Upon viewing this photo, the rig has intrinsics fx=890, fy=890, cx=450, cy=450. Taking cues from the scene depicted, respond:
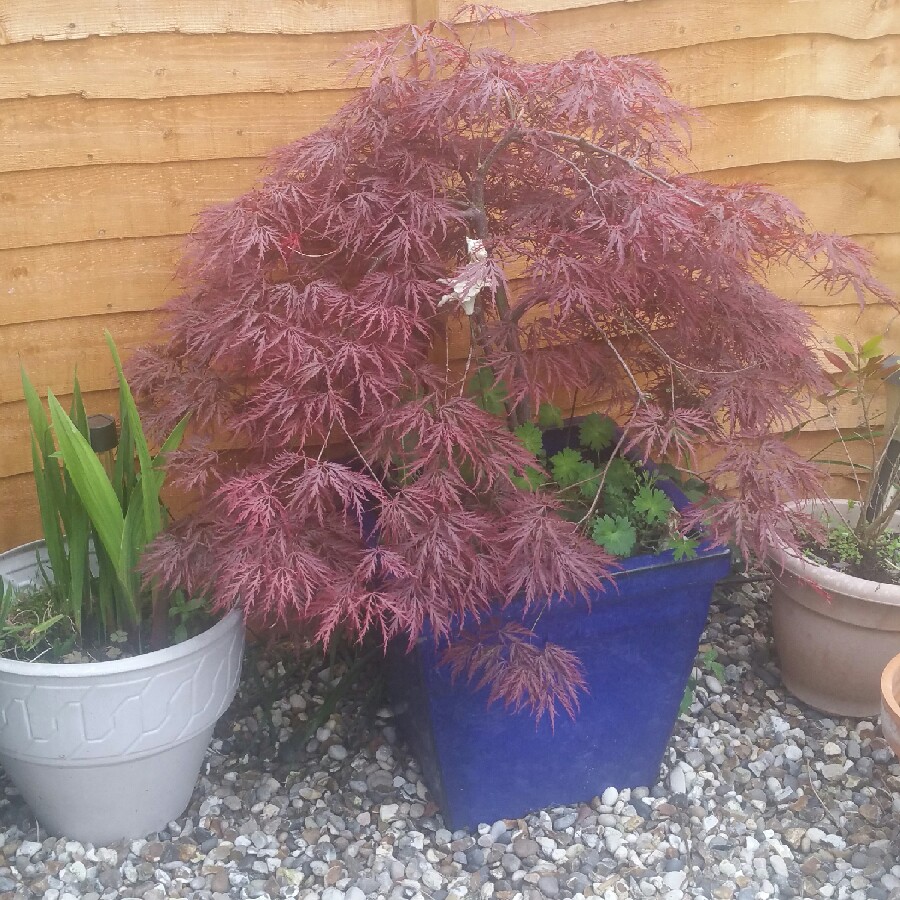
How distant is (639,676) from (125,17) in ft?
5.39

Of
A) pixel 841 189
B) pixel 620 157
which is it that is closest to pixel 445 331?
pixel 620 157

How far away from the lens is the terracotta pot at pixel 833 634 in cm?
190

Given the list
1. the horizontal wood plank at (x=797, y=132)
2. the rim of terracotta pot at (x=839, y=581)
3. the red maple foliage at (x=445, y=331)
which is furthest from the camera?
the horizontal wood plank at (x=797, y=132)

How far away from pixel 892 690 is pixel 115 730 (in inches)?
55.4

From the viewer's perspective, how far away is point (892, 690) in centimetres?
165

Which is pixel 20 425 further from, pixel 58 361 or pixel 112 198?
pixel 112 198

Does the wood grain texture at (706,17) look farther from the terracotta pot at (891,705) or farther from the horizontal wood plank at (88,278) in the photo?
the terracotta pot at (891,705)

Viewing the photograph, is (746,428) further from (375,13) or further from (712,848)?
(375,13)

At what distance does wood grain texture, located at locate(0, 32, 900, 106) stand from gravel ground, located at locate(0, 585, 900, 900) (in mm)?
1345

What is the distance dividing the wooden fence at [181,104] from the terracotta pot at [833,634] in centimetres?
100

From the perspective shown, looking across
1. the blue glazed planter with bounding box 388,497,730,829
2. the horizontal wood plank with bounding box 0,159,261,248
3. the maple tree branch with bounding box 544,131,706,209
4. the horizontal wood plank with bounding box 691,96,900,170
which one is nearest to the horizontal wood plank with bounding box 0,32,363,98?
the horizontal wood plank with bounding box 0,159,261,248

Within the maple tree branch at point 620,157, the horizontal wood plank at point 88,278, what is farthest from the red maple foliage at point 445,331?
the horizontal wood plank at point 88,278

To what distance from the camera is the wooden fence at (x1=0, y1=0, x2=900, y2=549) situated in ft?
5.82

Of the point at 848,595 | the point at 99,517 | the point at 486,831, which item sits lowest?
the point at 486,831
